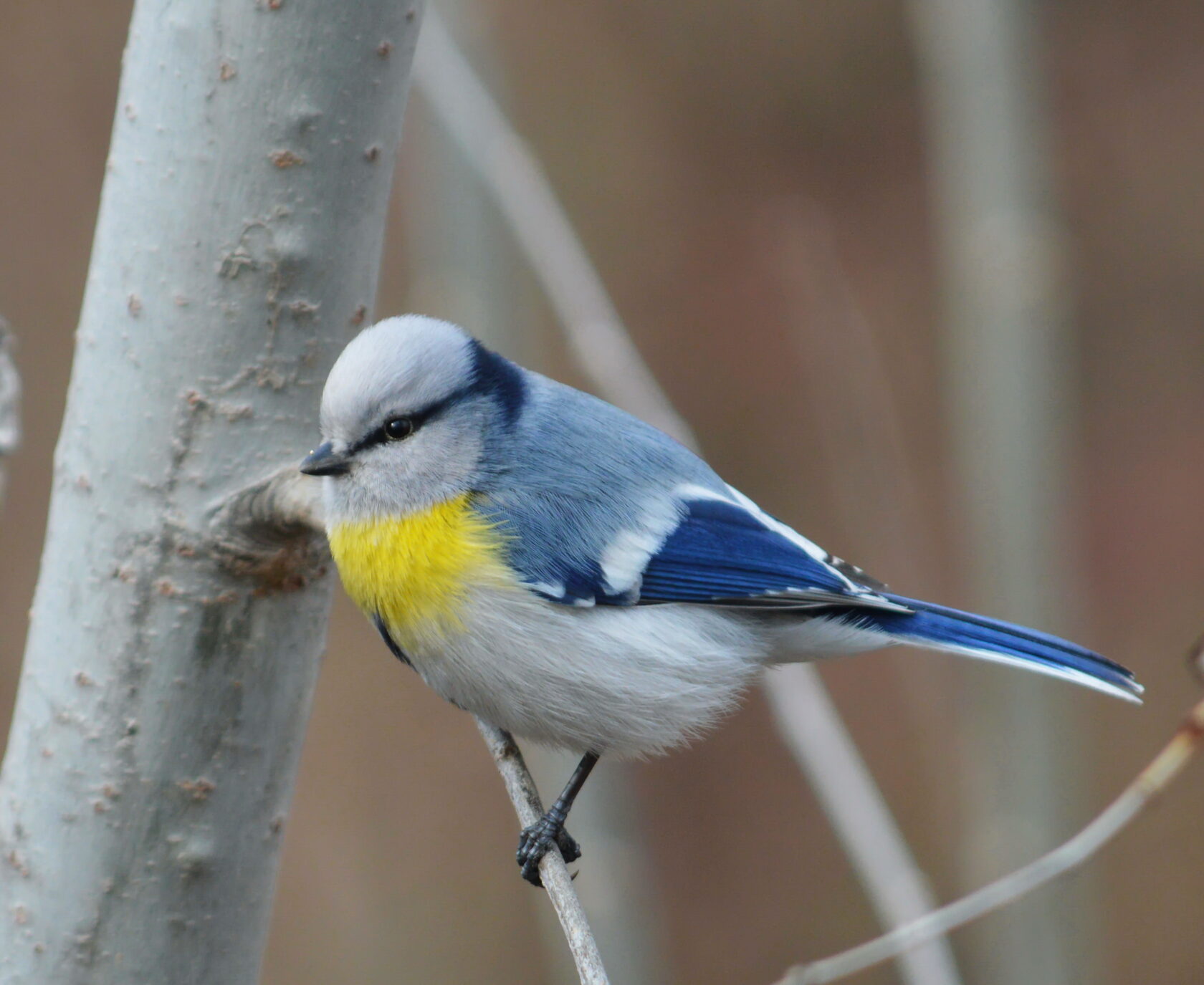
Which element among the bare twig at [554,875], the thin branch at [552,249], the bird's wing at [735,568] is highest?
the thin branch at [552,249]

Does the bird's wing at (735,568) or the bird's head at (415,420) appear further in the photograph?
the bird's wing at (735,568)

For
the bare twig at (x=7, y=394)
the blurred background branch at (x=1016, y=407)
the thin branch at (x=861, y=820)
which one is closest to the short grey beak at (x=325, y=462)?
the bare twig at (x=7, y=394)

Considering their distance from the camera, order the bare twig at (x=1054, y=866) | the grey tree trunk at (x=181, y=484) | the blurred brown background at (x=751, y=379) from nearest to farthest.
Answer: the bare twig at (x=1054, y=866) → the grey tree trunk at (x=181, y=484) → the blurred brown background at (x=751, y=379)

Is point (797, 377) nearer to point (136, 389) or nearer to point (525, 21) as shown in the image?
point (525, 21)

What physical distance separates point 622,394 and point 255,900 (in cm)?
72

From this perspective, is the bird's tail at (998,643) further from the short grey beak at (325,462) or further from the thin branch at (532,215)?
the short grey beak at (325,462)

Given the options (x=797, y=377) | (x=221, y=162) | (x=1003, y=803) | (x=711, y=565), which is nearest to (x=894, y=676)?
(x=797, y=377)

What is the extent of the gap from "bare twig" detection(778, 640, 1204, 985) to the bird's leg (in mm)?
329

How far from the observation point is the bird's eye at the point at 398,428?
139 cm

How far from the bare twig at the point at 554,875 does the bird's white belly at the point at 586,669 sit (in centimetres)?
3

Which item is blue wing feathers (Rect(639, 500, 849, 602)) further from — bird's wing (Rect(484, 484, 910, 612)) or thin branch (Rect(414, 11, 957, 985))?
thin branch (Rect(414, 11, 957, 985))

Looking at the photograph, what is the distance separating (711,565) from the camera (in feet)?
4.82

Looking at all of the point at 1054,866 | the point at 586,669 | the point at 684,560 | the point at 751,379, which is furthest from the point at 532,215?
the point at 751,379

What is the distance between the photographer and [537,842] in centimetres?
137
